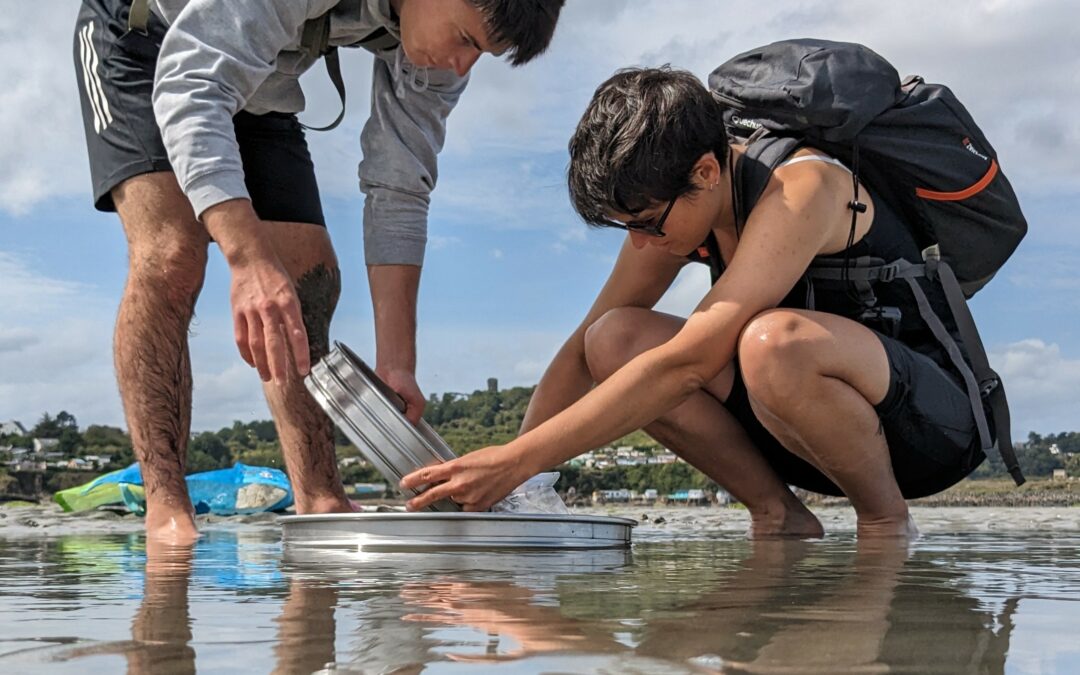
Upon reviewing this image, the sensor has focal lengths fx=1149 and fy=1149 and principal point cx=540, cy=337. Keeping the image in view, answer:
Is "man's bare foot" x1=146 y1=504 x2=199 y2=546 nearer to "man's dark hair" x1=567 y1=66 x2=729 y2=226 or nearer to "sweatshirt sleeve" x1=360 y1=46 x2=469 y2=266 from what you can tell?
"sweatshirt sleeve" x1=360 y1=46 x2=469 y2=266

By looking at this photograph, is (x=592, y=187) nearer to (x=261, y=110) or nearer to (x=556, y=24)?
(x=556, y=24)

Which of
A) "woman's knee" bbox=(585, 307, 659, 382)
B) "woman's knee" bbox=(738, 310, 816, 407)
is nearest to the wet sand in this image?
"woman's knee" bbox=(585, 307, 659, 382)

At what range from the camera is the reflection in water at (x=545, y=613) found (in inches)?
50.1

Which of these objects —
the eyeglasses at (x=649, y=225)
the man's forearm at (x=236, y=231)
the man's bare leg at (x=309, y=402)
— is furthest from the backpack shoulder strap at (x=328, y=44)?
the eyeglasses at (x=649, y=225)

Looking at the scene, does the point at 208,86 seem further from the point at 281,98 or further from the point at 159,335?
the point at 159,335

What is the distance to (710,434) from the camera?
4027mm

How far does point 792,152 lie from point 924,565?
1373 mm

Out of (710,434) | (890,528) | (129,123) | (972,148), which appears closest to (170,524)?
(129,123)

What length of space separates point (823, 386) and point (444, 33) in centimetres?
162

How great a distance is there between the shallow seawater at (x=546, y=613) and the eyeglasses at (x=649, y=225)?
96cm

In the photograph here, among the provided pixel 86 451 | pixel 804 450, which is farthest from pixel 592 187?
pixel 86 451

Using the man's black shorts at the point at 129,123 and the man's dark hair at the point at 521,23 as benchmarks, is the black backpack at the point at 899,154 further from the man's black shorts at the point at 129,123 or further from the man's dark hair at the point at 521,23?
the man's black shorts at the point at 129,123

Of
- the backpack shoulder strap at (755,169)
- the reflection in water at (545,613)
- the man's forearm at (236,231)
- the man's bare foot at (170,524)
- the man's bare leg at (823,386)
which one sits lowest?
the reflection in water at (545,613)

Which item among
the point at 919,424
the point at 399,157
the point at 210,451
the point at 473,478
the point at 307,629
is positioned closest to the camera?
the point at 307,629
